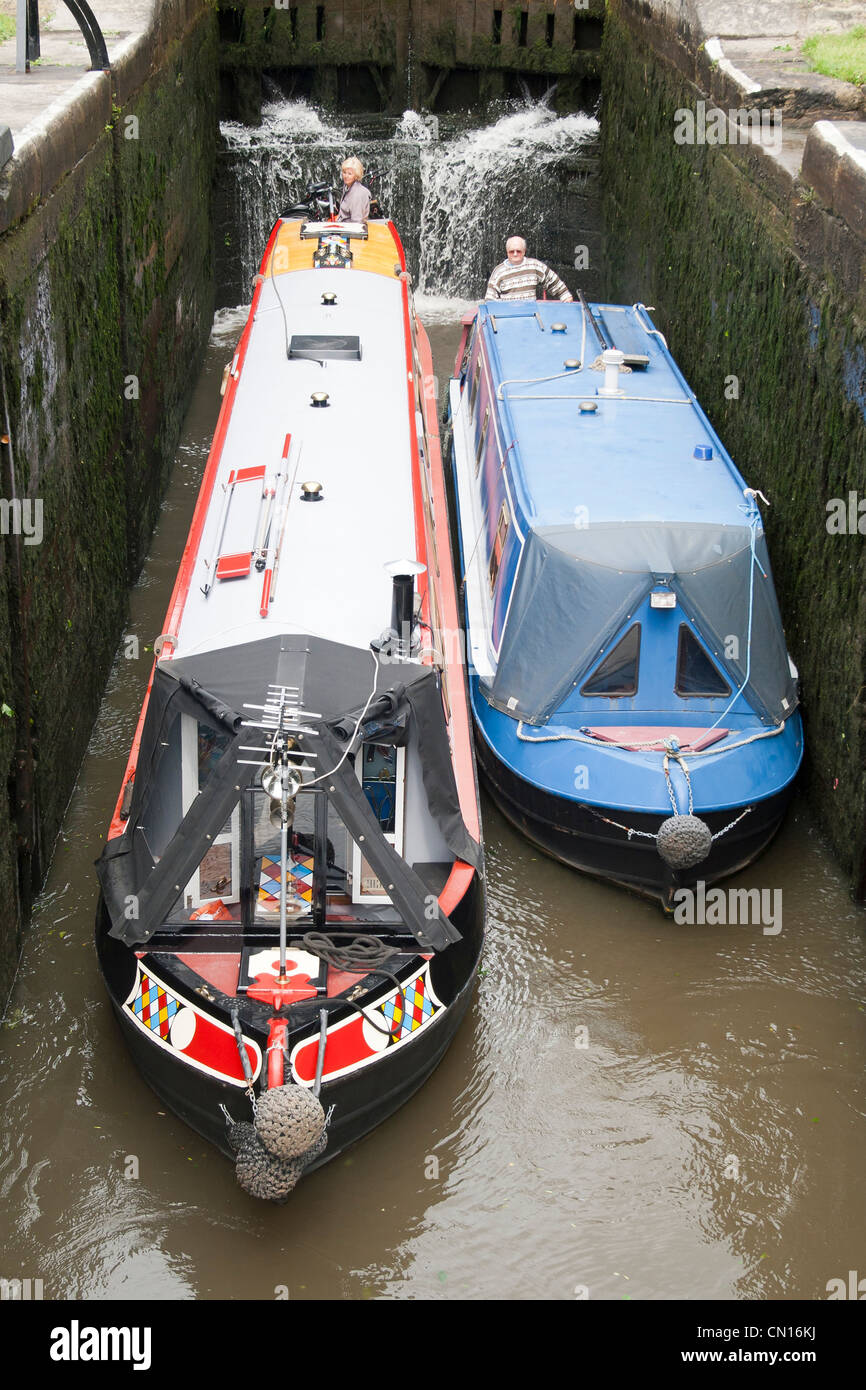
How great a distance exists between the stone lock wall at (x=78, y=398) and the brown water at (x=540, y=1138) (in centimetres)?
82

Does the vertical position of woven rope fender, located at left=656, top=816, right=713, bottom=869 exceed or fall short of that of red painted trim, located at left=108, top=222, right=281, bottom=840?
it falls short

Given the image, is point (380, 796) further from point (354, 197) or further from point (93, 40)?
point (354, 197)

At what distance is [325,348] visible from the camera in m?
9.50

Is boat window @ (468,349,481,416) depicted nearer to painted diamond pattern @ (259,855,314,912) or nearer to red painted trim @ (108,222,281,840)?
red painted trim @ (108,222,281,840)

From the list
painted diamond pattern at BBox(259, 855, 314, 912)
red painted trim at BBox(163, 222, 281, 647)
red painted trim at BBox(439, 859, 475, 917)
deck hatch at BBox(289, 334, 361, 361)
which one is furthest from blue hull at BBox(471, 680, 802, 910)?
deck hatch at BBox(289, 334, 361, 361)

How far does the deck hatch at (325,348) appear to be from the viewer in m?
9.42

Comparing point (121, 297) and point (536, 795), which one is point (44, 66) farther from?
point (536, 795)

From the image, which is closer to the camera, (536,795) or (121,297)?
(536,795)

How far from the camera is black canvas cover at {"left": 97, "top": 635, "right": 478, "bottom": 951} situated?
18.6 feet

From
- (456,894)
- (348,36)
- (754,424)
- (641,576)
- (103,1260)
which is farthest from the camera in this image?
(348,36)

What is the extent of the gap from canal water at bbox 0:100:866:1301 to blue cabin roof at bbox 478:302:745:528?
2157 mm

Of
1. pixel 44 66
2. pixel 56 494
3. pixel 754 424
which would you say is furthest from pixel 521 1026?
pixel 44 66

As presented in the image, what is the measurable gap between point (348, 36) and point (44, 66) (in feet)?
29.2

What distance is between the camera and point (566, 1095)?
6.67 meters
